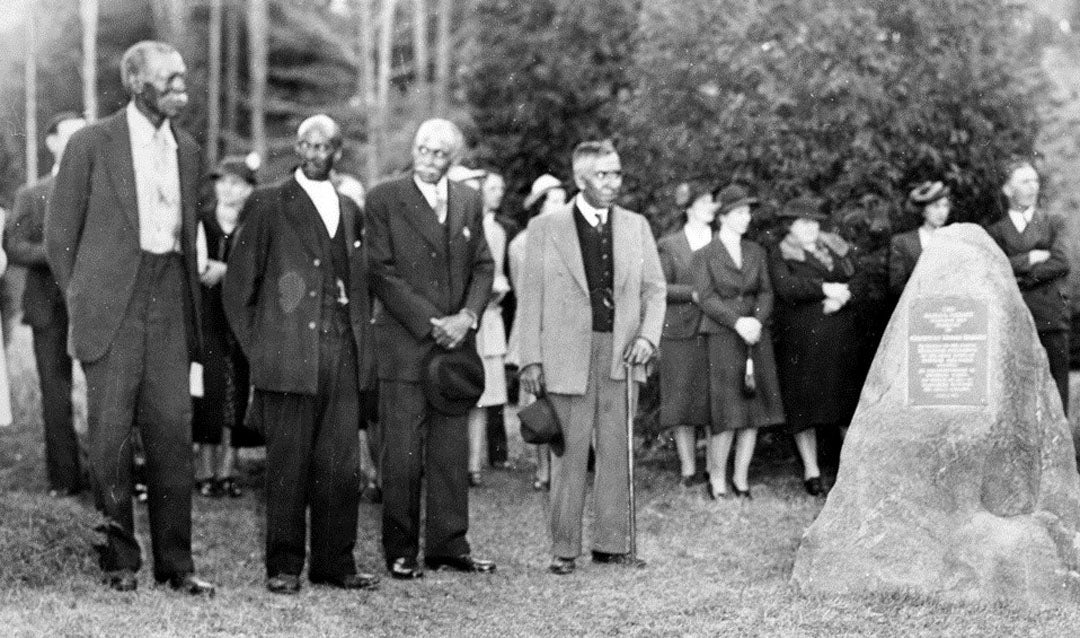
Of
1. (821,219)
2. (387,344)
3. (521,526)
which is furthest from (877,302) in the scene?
(387,344)

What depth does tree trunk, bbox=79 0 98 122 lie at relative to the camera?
3566 cm

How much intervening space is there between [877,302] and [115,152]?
5.99 metres

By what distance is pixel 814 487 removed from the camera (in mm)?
11406

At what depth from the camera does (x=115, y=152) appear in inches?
315

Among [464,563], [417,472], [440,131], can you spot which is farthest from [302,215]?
[464,563]

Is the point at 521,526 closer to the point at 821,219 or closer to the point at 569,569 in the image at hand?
the point at 569,569

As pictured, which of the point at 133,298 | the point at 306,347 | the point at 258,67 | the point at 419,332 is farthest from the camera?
the point at 258,67

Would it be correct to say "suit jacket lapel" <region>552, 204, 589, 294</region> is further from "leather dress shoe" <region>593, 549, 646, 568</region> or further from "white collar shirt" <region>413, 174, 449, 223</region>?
"leather dress shoe" <region>593, 549, 646, 568</region>

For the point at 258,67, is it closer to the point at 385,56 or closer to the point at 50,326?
the point at 385,56

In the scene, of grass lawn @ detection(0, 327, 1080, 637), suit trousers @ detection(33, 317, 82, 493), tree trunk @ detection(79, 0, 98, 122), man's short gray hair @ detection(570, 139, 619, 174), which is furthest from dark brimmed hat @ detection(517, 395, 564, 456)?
tree trunk @ detection(79, 0, 98, 122)

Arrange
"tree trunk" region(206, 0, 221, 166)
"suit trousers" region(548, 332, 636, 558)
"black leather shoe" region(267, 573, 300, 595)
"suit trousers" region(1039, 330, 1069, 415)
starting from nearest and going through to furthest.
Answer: "black leather shoe" region(267, 573, 300, 595)
"suit trousers" region(548, 332, 636, 558)
"suit trousers" region(1039, 330, 1069, 415)
"tree trunk" region(206, 0, 221, 166)

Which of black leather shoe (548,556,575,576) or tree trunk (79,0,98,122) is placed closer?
black leather shoe (548,556,575,576)

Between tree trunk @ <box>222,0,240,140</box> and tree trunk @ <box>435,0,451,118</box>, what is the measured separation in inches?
213

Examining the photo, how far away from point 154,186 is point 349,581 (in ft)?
7.28
